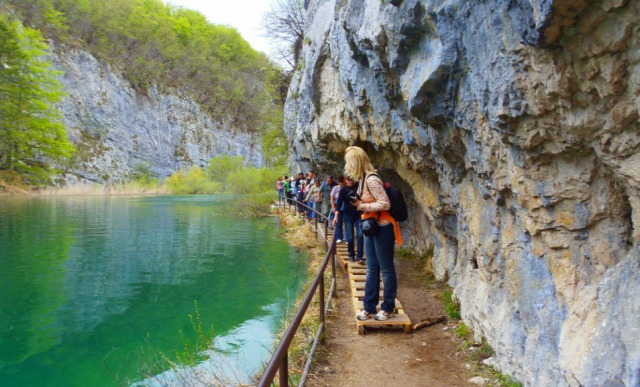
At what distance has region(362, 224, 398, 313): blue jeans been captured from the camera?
4.55m

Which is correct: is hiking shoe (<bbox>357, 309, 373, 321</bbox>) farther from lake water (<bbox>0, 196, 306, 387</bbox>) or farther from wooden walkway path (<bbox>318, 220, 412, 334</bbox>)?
lake water (<bbox>0, 196, 306, 387</bbox>)

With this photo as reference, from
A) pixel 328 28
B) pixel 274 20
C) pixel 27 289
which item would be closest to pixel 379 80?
pixel 328 28

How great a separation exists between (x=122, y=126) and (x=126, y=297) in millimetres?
49607

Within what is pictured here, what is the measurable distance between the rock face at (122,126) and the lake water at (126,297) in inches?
1340

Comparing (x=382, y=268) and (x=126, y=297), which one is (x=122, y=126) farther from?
(x=382, y=268)

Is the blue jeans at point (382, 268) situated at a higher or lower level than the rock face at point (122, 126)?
lower

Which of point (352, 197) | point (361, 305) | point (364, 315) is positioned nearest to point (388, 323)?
point (364, 315)

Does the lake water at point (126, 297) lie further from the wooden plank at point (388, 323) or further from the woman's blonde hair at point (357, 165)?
the woman's blonde hair at point (357, 165)

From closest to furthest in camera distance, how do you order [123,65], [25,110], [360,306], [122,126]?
[360,306] → [25,110] → [122,126] → [123,65]

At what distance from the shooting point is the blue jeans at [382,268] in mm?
4547

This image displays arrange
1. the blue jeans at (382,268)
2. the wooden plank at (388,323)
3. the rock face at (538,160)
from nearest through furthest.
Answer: the rock face at (538,160) → the blue jeans at (382,268) → the wooden plank at (388,323)

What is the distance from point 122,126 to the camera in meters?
53.1

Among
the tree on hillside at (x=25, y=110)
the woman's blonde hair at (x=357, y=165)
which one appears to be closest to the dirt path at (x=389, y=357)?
the woman's blonde hair at (x=357, y=165)

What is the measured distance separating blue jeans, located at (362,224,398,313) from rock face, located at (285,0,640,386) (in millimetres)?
978
